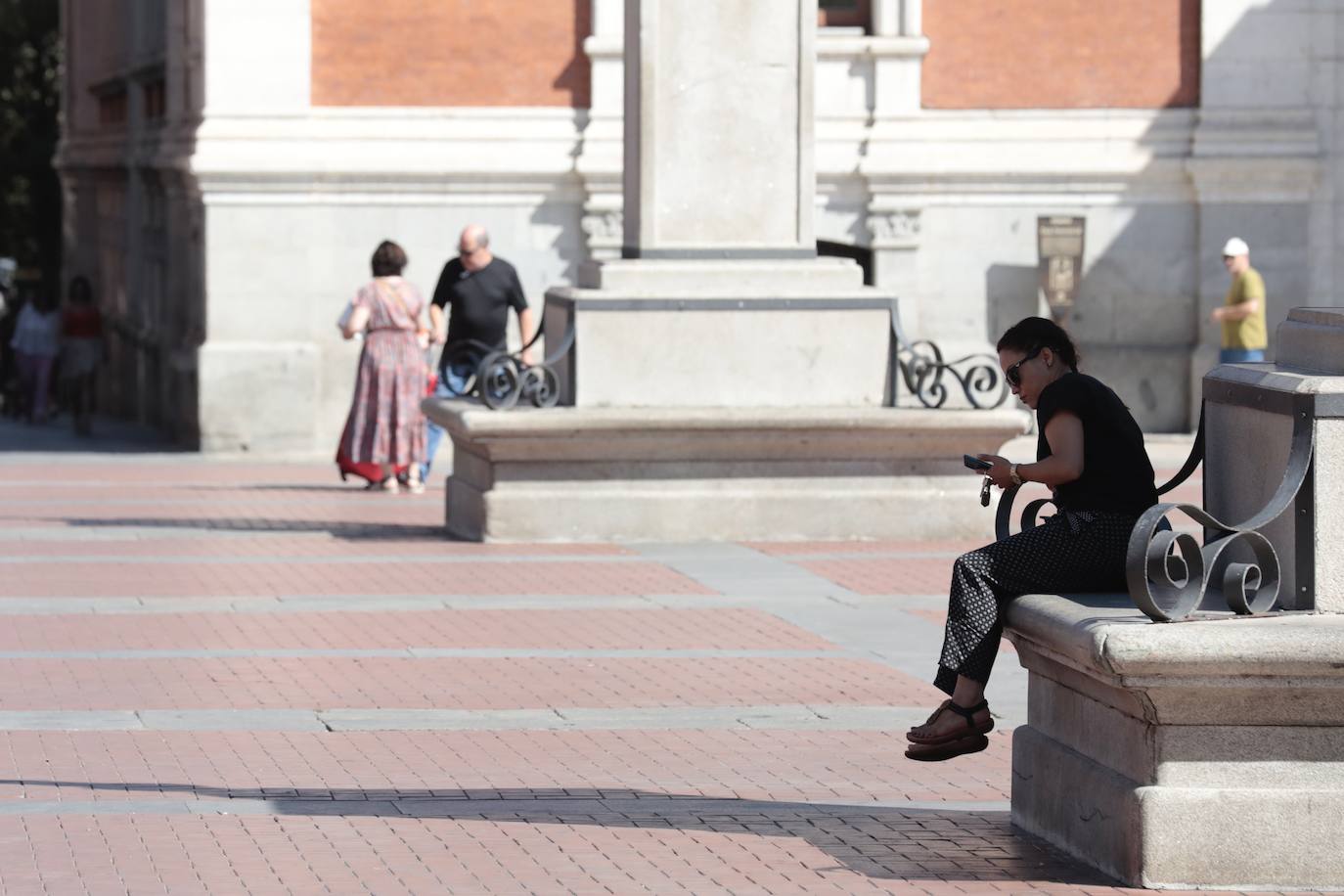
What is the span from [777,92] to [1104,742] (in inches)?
350

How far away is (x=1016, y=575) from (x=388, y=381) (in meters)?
11.6

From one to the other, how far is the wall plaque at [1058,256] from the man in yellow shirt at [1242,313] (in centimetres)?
274

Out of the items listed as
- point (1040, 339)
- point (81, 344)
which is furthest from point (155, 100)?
point (1040, 339)

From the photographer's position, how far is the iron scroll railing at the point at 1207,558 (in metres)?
6.50

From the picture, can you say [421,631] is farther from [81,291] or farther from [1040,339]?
[81,291]

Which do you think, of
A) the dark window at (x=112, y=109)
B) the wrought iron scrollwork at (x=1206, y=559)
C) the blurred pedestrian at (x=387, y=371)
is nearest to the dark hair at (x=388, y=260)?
the blurred pedestrian at (x=387, y=371)

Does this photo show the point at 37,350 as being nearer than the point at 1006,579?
No

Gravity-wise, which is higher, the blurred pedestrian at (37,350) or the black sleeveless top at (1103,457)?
the black sleeveless top at (1103,457)

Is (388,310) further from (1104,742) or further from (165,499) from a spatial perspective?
(1104,742)

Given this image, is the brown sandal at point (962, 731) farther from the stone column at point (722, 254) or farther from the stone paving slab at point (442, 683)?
the stone column at point (722, 254)

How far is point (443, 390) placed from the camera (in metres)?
18.4

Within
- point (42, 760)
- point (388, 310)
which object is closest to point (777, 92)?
point (388, 310)

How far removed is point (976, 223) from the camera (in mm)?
23547

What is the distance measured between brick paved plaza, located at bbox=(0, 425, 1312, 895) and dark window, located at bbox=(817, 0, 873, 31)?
9671 mm
